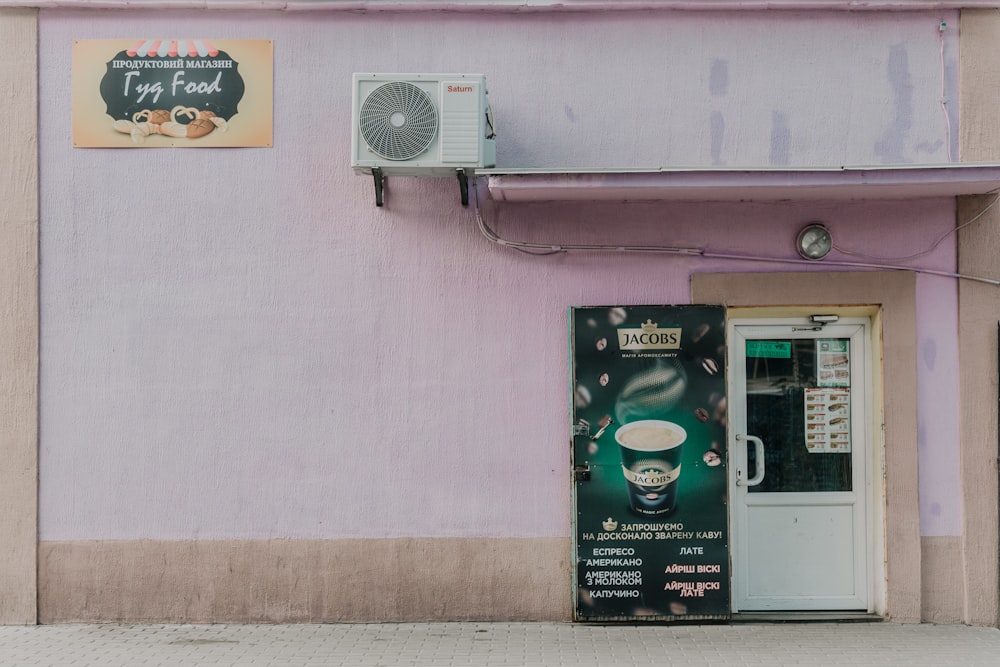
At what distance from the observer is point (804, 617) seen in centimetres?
617

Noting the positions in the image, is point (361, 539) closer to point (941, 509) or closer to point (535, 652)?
point (535, 652)

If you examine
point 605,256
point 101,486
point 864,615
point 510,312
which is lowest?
point 864,615

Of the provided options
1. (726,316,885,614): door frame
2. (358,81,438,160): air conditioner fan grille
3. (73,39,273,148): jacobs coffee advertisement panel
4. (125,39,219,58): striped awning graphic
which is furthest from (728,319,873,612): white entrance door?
(125,39,219,58): striped awning graphic

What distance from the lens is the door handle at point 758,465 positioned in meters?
6.23

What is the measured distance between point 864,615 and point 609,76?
4069 millimetres

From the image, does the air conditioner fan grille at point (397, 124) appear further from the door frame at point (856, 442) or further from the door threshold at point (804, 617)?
the door threshold at point (804, 617)

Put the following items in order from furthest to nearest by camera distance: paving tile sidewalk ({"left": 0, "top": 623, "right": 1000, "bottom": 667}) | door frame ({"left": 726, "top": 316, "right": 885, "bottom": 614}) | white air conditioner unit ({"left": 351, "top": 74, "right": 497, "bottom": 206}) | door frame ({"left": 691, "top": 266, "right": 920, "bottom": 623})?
door frame ({"left": 726, "top": 316, "right": 885, "bottom": 614}), door frame ({"left": 691, "top": 266, "right": 920, "bottom": 623}), white air conditioner unit ({"left": 351, "top": 74, "right": 497, "bottom": 206}), paving tile sidewalk ({"left": 0, "top": 623, "right": 1000, "bottom": 667})

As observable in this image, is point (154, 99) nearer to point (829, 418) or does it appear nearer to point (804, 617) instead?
point (829, 418)

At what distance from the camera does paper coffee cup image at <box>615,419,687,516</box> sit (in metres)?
6.07

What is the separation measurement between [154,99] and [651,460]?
4.13m

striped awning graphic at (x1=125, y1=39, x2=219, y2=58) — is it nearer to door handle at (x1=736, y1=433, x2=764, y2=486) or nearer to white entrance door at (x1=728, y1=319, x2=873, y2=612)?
white entrance door at (x1=728, y1=319, x2=873, y2=612)

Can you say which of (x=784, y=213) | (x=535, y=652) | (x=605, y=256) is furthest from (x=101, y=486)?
(x=784, y=213)

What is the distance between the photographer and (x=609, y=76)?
20.2 feet

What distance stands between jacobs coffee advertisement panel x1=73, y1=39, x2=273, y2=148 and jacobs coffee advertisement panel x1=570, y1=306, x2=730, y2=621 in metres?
2.71
